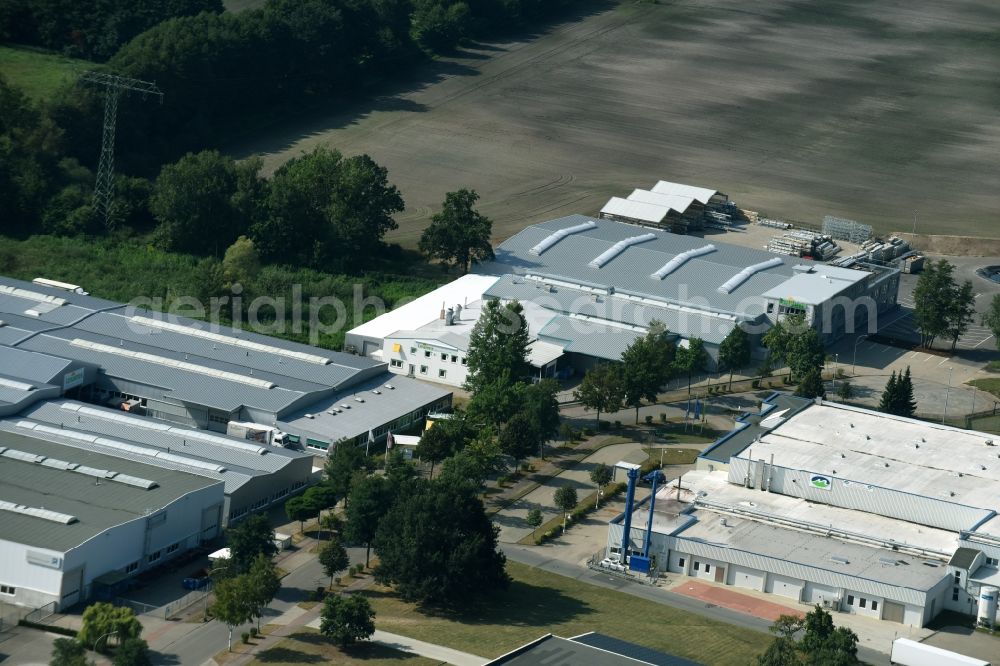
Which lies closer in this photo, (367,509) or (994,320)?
(367,509)

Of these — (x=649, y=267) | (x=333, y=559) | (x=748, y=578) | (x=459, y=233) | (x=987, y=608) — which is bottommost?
(x=748, y=578)

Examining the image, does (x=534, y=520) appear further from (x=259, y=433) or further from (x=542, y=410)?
(x=259, y=433)

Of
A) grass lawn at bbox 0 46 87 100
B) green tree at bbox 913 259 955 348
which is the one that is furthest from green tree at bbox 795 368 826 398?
grass lawn at bbox 0 46 87 100

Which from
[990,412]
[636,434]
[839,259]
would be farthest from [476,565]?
[839,259]

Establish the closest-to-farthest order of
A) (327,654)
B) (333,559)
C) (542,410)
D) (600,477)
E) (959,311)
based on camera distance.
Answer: (327,654)
(333,559)
(600,477)
(542,410)
(959,311)

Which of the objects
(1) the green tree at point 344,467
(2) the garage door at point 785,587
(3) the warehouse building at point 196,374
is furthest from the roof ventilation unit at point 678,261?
(2) the garage door at point 785,587

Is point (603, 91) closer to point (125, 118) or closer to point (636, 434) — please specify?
point (125, 118)

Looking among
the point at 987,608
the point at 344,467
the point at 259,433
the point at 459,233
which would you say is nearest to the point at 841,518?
the point at 987,608
